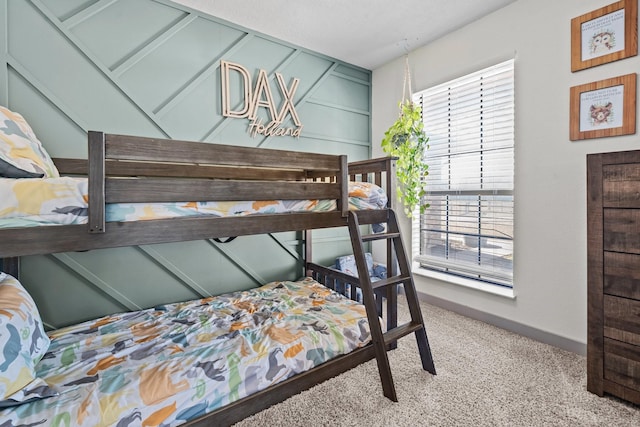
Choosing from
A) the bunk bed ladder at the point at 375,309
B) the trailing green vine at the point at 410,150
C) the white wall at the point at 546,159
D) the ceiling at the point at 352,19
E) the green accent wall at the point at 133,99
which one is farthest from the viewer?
the trailing green vine at the point at 410,150

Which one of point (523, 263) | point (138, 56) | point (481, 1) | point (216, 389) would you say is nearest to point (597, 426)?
point (523, 263)

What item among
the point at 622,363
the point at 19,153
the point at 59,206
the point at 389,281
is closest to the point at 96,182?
the point at 59,206

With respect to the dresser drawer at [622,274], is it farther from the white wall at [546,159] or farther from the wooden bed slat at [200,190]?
the wooden bed slat at [200,190]

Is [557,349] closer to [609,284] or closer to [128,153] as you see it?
[609,284]

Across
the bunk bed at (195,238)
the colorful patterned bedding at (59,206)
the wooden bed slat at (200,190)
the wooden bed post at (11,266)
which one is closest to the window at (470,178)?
the bunk bed at (195,238)

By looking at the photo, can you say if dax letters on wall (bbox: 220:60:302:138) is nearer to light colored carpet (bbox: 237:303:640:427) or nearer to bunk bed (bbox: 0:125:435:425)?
bunk bed (bbox: 0:125:435:425)

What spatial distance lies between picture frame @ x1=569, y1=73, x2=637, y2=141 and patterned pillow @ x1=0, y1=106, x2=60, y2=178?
9.89 ft

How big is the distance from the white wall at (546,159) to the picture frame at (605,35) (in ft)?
0.14

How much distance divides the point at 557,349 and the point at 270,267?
2.26 metres

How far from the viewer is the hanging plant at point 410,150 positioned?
2.89m

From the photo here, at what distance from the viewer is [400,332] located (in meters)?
1.71

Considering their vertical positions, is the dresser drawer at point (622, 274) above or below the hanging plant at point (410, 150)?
below

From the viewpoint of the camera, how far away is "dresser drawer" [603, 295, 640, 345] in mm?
1438

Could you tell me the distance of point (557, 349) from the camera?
204 centimetres
